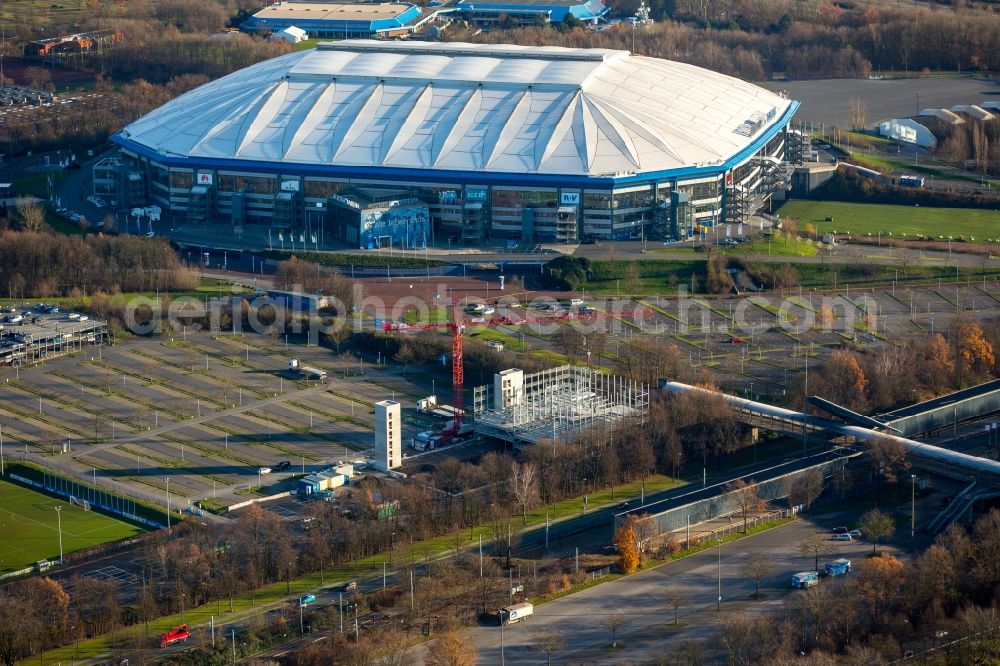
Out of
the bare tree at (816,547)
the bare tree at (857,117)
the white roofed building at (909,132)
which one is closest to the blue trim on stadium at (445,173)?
the white roofed building at (909,132)

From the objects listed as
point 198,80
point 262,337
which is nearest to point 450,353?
point 262,337

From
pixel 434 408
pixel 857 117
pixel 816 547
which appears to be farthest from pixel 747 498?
pixel 857 117

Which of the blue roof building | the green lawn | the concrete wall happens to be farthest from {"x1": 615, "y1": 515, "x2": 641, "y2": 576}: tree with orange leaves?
the blue roof building

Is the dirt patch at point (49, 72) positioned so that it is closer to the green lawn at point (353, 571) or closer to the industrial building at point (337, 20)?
the industrial building at point (337, 20)

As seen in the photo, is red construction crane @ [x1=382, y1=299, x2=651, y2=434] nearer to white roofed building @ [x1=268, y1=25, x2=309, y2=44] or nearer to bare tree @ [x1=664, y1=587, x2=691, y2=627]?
bare tree @ [x1=664, y1=587, x2=691, y2=627]

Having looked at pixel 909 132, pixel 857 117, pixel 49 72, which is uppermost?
pixel 49 72

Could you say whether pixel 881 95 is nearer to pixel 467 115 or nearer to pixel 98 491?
pixel 467 115

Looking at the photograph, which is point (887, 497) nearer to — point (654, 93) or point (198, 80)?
point (654, 93)
